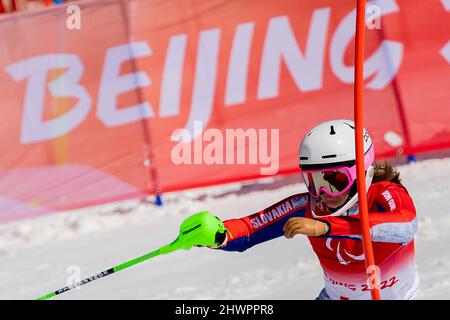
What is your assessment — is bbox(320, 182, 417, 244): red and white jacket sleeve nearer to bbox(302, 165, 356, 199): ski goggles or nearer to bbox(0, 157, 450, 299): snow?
bbox(302, 165, 356, 199): ski goggles

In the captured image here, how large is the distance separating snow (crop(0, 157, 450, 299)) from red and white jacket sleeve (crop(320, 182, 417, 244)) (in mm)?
2127

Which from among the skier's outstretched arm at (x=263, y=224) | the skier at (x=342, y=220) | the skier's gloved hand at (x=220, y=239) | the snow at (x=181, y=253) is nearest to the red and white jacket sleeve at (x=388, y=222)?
the skier at (x=342, y=220)

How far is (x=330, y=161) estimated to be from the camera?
357cm

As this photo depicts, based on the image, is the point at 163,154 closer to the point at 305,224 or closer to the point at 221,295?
the point at 221,295

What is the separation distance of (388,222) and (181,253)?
14.1 feet

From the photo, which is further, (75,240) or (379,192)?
(75,240)

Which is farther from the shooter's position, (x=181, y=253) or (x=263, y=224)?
(x=181, y=253)

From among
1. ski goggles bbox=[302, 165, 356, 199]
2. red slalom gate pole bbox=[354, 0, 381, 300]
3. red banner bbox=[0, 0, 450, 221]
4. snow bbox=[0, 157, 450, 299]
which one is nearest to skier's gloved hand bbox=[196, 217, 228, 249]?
ski goggles bbox=[302, 165, 356, 199]

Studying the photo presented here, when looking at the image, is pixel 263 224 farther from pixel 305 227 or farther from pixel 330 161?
pixel 305 227

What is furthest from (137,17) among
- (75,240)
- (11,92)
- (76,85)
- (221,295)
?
(221,295)

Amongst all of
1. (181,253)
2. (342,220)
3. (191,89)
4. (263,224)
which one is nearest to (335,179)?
(342,220)

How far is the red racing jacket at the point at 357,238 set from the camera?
3.43 m

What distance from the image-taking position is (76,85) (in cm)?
859
